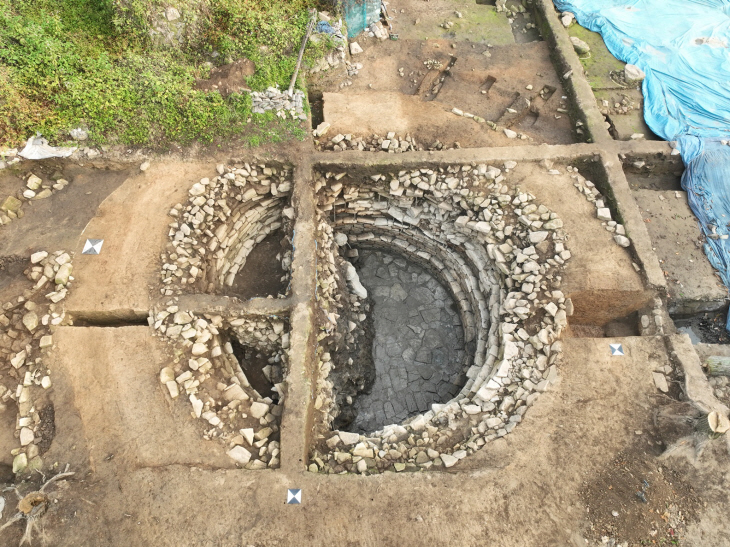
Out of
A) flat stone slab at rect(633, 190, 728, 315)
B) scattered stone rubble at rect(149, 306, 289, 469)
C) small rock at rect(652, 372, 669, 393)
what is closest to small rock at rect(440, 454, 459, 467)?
scattered stone rubble at rect(149, 306, 289, 469)

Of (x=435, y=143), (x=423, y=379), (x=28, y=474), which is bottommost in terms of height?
(x=28, y=474)

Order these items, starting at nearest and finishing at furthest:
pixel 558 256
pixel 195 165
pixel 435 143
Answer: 1. pixel 558 256
2. pixel 195 165
3. pixel 435 143

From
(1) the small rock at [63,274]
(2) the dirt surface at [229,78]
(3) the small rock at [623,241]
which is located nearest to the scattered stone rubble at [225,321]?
(1) the small rock at [63,274]

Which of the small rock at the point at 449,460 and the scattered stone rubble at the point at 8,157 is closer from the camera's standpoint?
the small rock at the point at 449,460

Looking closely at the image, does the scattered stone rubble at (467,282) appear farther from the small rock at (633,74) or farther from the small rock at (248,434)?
the small rock at (633,74)

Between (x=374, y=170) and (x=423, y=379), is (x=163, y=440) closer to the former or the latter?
(x=423, y=379)

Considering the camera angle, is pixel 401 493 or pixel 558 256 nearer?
pixel 401 493

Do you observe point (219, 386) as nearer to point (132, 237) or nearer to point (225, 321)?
point (225, 321)

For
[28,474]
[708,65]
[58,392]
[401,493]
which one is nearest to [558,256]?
[401,493]

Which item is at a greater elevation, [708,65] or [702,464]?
[708,65]
